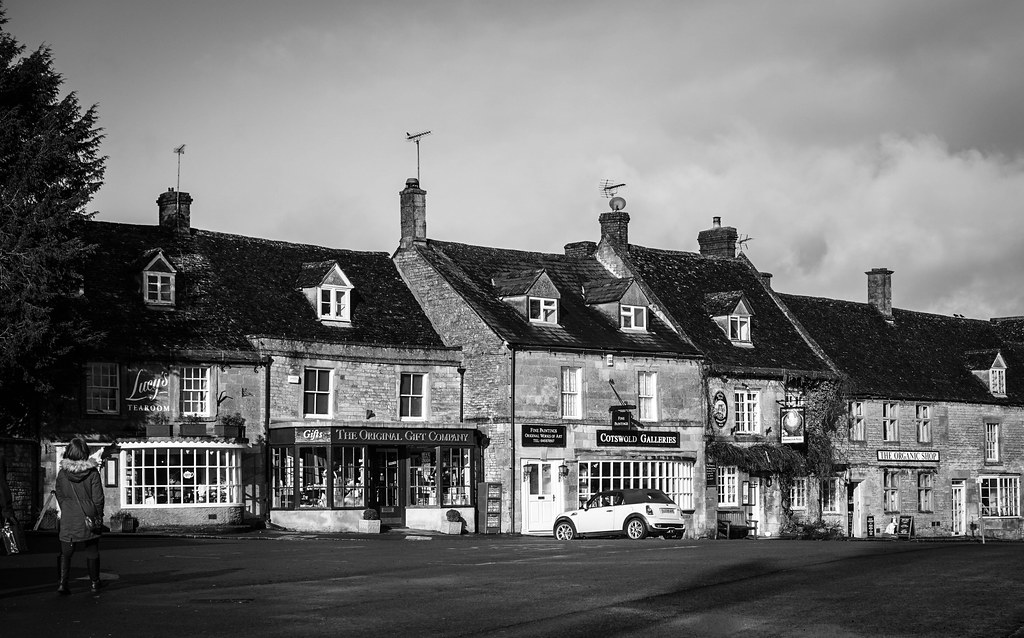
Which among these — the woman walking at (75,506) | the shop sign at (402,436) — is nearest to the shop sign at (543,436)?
the shop sign at (402,436)

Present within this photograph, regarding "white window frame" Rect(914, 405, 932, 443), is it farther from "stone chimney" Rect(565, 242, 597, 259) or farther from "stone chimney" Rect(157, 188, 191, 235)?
"stone chimney" Rect(157, 188, 191, 235)

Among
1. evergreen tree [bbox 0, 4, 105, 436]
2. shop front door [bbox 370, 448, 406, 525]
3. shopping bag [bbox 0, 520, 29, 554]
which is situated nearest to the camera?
shopping bag [bbox 0, 520, 29, 554]

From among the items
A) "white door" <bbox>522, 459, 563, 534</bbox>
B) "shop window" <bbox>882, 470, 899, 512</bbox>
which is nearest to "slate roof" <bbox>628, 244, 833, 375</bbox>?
"shop window" <bbox>882, 470, 899, 512</bbox>

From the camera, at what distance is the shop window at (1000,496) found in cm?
6141

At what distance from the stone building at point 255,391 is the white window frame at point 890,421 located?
20908 mm

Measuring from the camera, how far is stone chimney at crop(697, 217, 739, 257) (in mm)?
61344

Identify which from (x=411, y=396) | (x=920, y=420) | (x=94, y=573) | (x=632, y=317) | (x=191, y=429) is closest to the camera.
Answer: (x=94, y=573)

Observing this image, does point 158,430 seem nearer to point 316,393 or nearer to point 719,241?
point 316,393

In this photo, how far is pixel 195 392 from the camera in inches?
1622

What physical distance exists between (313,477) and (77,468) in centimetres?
2439

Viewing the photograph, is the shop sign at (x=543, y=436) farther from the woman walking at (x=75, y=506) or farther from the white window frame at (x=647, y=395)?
the woman walking at (x=75, y=506)

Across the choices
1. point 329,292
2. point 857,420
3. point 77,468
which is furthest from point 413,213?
point 77,468

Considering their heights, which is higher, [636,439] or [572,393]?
[572,393]

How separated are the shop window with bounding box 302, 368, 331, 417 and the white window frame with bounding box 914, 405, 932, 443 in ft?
92.2
